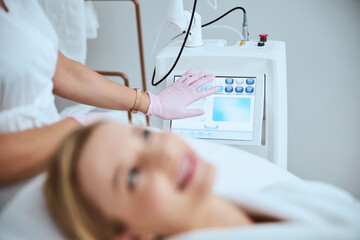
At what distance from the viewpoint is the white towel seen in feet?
4.20

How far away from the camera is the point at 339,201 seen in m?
0.62

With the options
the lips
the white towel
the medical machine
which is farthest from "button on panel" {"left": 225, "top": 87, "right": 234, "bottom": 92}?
the white towel

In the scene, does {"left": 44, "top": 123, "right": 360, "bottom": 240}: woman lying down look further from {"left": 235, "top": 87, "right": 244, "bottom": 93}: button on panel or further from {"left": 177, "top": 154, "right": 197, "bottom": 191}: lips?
{"left": 235, "top": 87, "right": 244, "bottom": 93}: button on panel

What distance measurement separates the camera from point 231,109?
102 cm

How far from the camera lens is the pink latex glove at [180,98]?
999 mm

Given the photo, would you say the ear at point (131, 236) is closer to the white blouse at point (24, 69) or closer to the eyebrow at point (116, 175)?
the eyebrow at point (116, 175)

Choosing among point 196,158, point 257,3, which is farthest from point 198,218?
point 257,3

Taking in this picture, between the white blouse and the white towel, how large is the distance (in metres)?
0.49

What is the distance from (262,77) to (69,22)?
78 cm

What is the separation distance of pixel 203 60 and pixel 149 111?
24 centimetres

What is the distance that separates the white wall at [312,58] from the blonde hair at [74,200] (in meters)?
1.01

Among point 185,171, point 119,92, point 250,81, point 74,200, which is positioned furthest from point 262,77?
point 74,200

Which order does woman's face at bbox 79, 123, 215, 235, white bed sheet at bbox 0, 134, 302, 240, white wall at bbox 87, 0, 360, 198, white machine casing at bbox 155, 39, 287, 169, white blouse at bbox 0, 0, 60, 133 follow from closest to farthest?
woman's face at bbox 79, 123, 215, 235, white bed sheet at bbox 0, 134, 302, 240, white blouse at bbox 0, 0, 60, 133, white machine casing at bbox 155, 39, 287, 169, white wall at bbox 87, 0, 360, 198

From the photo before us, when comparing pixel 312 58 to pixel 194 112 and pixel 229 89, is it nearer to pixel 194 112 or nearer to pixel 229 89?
pixel 229 89
